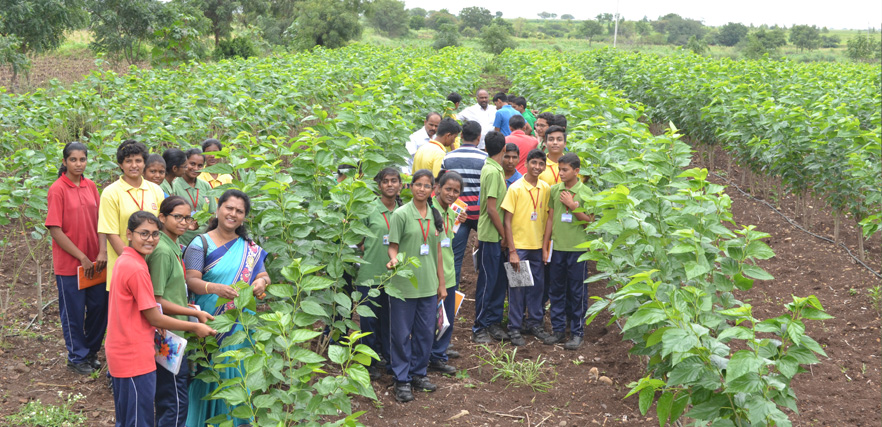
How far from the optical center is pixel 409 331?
4617mm

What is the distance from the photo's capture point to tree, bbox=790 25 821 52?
64.3m

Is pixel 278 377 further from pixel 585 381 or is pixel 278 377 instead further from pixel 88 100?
pixel 88 100

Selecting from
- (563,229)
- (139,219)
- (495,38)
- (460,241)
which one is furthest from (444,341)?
(495,38)

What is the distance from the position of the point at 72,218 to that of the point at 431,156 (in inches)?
117

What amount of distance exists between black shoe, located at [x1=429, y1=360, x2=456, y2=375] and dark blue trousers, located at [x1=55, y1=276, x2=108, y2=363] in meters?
2.39

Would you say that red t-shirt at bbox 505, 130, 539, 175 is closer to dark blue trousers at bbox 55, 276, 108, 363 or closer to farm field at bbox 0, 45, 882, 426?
farm field at bbox 0, 45, 882, 426

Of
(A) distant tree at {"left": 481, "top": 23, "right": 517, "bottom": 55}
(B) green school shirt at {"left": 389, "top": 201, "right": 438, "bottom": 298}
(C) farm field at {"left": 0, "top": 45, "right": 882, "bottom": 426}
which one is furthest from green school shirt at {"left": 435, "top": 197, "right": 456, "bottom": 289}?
(A) distant tree at {"left": 481, "top": 23, "right": 517, "bottom": 55}

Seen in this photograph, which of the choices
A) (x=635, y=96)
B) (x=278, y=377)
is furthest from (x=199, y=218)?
(x=635, y=96)

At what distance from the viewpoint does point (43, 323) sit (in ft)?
18.9

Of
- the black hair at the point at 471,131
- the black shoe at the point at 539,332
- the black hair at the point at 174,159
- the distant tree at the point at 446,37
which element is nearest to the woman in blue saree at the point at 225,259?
the black hair at the point at 174,159

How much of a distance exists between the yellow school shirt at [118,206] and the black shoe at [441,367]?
2.29m

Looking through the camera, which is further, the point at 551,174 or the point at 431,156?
the point at 431,156

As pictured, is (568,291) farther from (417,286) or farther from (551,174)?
(417,286)

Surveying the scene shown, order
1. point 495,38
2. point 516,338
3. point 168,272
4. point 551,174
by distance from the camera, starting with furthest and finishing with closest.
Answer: point 495,38 < point 551,174 < point 516,338 < point 168,272
